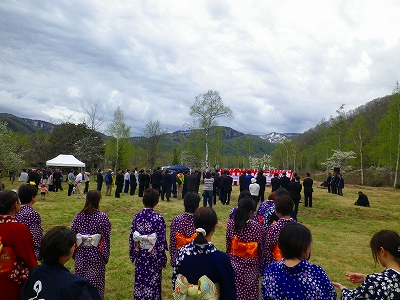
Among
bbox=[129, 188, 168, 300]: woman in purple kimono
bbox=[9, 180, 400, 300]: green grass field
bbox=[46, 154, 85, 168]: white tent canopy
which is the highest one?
bbox=[46, 154, 85, 168]: white tent canopy

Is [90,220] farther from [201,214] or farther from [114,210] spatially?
[114,210]

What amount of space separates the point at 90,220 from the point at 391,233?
10.5ft

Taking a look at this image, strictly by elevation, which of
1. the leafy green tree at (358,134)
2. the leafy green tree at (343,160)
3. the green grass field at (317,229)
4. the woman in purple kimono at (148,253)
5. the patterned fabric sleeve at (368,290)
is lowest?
the green grass field at (317,229)

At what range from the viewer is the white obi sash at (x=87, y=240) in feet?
11.5

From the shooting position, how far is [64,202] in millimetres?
14305

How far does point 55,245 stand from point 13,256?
860mm

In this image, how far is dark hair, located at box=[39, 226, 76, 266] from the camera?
6.40 feet

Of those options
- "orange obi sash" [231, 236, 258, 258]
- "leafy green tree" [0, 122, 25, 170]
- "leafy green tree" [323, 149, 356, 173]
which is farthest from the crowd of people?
"leafy green tree" [323, 149, 356, 173]

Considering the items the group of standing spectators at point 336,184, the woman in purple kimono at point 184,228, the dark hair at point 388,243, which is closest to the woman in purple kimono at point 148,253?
the woman in purple kimono at point 184,228

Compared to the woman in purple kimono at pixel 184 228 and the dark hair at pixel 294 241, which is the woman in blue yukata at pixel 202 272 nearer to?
the dark hair at pixel 294 241

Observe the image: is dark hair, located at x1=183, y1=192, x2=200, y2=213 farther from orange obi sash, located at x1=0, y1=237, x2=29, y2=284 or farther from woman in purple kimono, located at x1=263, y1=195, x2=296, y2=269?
orange obi sash, located at x1=0, y1=237, x2=29, y2=284

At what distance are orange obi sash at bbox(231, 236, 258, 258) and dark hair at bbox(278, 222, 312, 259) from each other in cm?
147

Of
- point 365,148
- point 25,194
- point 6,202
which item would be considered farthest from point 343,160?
point 6,202

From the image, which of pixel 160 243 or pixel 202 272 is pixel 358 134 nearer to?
pixel 160 243
